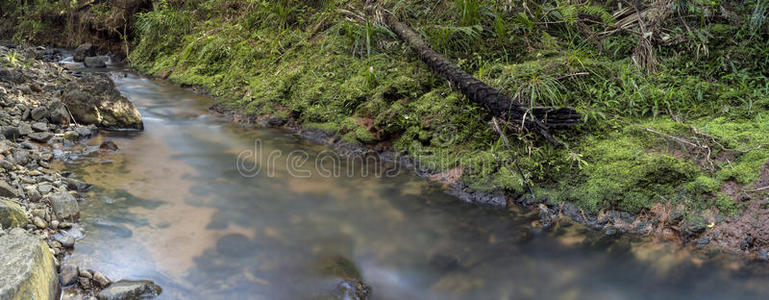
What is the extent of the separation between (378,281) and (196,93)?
5499 millimetres

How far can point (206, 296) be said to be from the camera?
8.49 ft

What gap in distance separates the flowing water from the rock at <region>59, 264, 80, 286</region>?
0.13 m

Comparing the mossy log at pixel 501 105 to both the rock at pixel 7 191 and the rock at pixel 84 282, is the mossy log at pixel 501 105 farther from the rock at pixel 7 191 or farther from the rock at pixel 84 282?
the rock at pixel 7 191

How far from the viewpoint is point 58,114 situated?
4.93m

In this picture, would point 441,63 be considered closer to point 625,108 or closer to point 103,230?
point 625,108

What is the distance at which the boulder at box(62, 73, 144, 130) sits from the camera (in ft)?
17.0

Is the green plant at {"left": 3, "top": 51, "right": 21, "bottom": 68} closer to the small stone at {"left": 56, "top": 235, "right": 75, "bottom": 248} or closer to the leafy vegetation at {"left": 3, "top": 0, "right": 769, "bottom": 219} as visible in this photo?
the leafy vegetation at {"left": 3, "top": 0, "right": 769, "bottom": 219}

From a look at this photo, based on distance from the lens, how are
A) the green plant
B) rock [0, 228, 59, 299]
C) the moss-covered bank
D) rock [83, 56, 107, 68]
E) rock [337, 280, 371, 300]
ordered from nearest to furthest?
rock [0, 228, 59, 299], rock [337, 280, 371, 300], the moss-covered bank, the green plant, rock [83, 56, 107, 68]

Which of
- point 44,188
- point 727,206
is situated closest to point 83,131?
point 44,188

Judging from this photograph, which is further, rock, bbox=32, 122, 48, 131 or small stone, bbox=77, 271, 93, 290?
rock, bbox=32, 122, 48, 131

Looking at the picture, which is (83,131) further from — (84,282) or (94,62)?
(94,62)

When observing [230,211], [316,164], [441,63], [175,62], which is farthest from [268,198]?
[175,62]

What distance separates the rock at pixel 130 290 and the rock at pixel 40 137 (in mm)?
2693

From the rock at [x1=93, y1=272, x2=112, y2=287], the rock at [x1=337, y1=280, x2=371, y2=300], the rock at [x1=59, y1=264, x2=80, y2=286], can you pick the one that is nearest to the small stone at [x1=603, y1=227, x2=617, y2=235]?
the rock at [x1=337, y1=280, x2=371, y2=300]
